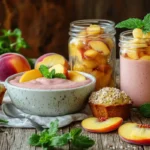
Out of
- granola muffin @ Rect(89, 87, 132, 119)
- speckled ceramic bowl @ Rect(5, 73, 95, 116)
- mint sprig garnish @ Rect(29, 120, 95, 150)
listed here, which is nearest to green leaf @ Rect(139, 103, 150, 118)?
granola muffin @ Rect(89, 87, 132, 119)

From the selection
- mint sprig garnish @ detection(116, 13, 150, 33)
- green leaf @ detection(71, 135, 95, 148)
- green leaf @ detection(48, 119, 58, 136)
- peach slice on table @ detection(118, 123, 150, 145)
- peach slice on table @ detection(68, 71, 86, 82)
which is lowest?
peach slice on table @ detection(118, 123, 150, 145)

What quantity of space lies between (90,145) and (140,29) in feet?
1.44

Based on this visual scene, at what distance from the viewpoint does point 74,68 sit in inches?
70.2

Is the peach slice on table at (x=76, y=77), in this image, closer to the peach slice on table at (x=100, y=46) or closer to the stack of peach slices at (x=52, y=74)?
the stack of peach slices at (x=52, y=74)

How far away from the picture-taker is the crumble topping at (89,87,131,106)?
1.55 m

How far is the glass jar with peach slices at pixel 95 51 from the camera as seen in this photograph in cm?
172

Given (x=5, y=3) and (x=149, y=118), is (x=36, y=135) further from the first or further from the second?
(x=5, y=3)

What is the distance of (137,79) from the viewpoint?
1.67 meters

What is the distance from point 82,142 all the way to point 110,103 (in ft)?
0.78

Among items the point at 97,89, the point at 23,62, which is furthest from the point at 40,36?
the point at 97,89

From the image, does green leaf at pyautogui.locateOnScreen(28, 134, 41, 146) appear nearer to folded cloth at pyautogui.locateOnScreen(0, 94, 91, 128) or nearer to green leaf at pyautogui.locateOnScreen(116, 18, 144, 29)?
folded cloth at pyautogui.locateOnScreen(0, 94, 91, 128)

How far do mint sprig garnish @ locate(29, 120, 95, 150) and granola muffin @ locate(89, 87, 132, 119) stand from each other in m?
0.20

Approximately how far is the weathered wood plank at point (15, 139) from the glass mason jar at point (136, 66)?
14.2 inches

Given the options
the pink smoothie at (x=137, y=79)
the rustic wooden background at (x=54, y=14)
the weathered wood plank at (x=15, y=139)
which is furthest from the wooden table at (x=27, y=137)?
the rustic wooden background at (x=54, y=14)
